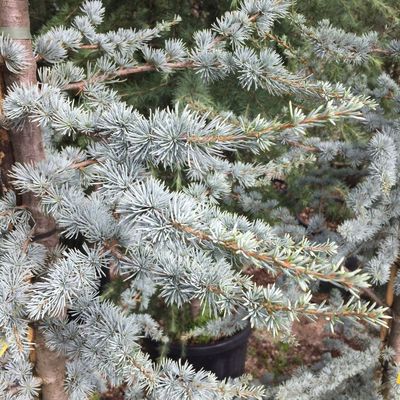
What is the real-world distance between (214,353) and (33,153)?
1.64 m

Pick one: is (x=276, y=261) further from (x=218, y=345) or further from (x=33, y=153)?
(x=218, y=345)

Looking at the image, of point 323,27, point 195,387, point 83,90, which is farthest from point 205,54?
point 195,387

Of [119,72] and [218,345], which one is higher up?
[119,72]

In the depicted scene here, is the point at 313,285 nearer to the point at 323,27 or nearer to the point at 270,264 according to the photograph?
the point at 323,27

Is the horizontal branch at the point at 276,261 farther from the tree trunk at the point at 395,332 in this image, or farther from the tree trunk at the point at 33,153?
the tree trunk at the point at 395,332

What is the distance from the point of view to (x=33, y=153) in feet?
2.84

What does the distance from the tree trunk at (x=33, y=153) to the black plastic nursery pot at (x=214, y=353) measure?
1076mm

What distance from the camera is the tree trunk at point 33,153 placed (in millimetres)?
792

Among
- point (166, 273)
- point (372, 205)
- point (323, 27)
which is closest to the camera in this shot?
point (166, 273)

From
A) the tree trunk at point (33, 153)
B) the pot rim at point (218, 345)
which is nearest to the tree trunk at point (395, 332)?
the pot rim at point (218, 345)

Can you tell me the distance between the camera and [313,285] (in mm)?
1574

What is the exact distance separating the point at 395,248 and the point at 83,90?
107 cm

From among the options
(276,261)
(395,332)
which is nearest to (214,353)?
(395,332)

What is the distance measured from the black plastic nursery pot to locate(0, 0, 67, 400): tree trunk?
1.08 metres
